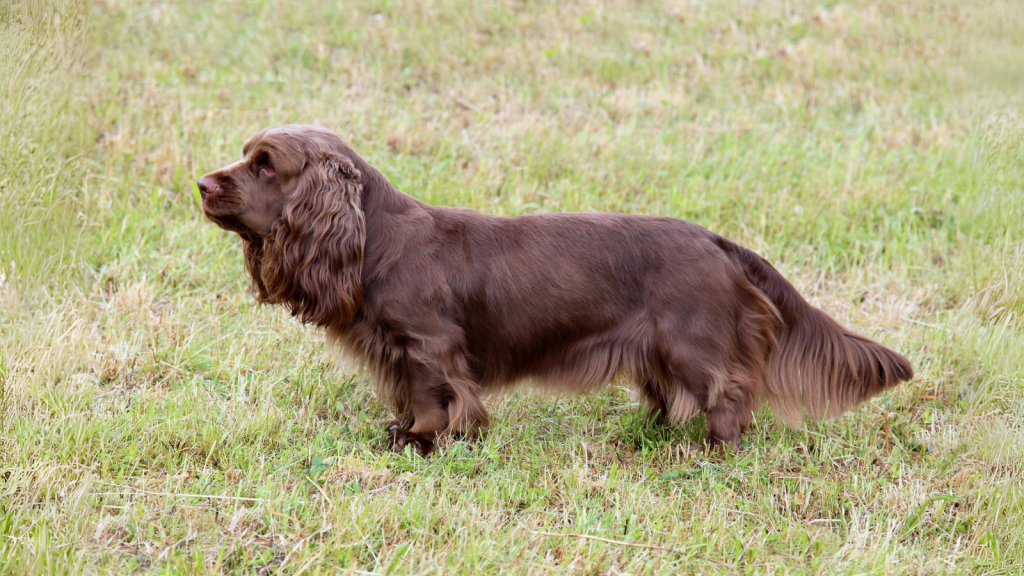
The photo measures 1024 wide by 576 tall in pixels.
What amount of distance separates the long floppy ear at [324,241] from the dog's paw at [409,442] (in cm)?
55

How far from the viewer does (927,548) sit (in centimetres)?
327

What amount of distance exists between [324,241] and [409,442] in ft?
3.02

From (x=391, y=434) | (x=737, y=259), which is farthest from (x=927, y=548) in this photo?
(x=391, y=434)

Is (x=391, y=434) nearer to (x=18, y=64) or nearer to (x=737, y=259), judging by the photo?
(x=737, y=259)

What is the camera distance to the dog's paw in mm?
3717

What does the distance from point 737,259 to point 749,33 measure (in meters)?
6.25

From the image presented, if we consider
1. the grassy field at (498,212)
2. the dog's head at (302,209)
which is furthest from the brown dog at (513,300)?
the grassy field at (498,212)

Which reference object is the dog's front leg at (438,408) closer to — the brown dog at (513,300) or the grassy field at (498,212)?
the brown dog at (513,300)

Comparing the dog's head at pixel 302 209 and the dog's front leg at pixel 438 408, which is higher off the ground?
the dog's head at pixel 302 209

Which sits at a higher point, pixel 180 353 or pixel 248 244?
pixel 248 244

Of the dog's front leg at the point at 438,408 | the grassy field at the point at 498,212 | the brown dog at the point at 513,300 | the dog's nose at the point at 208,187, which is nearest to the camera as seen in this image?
the grassy field at the point at 498,212

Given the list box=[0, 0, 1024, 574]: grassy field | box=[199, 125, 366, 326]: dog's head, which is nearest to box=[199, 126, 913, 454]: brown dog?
box=[199, 125, 366, 326]: dog's head

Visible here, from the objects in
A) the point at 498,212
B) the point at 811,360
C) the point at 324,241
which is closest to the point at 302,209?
the point at 324,241

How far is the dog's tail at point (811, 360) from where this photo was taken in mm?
3799
